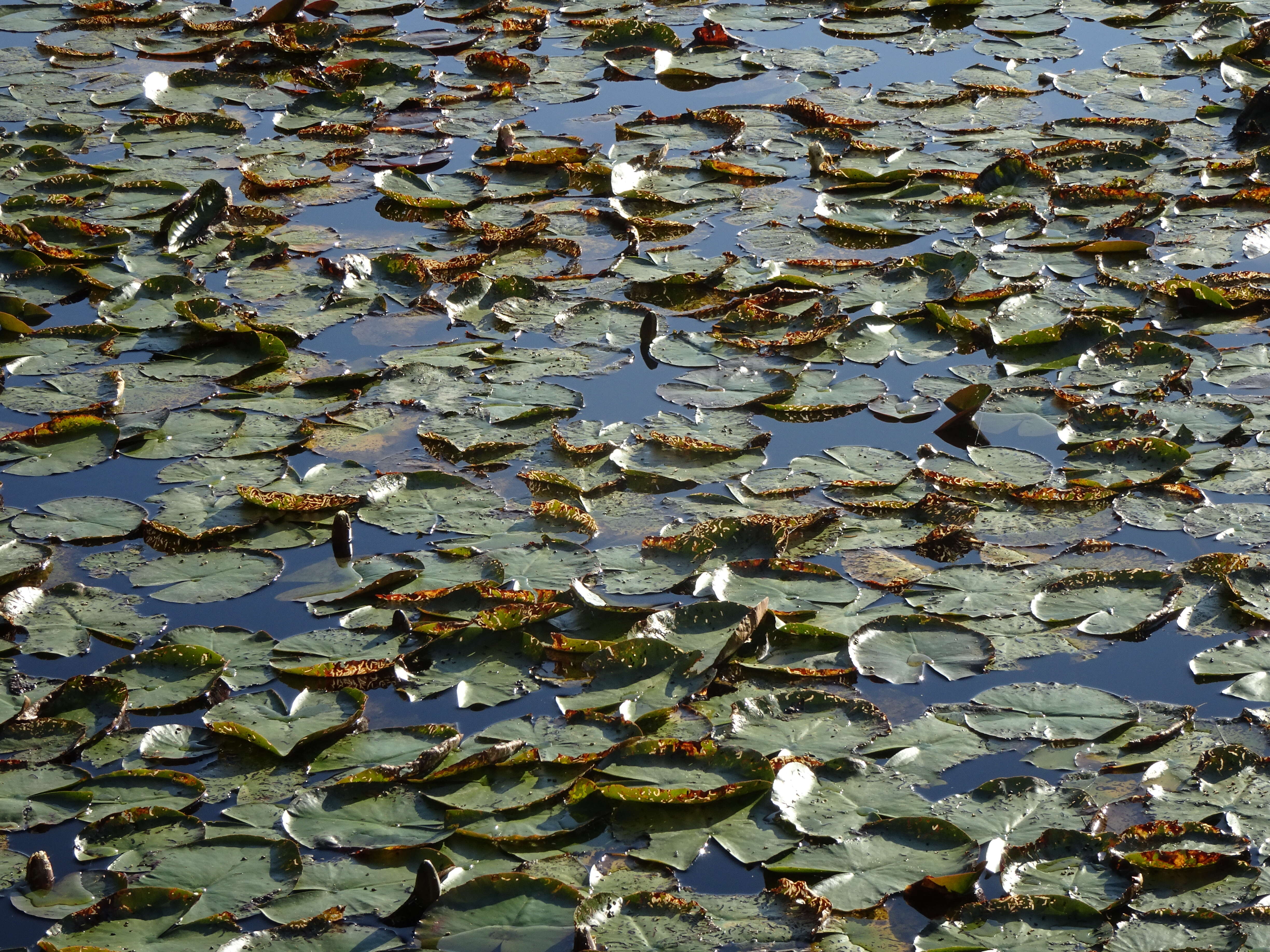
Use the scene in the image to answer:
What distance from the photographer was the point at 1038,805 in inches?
99.1

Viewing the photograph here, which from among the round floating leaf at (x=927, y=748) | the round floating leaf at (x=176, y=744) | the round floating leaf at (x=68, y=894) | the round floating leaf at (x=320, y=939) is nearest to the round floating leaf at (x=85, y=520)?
the round floating leaf at (x=176, y=744)

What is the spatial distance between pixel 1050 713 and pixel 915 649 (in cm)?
34

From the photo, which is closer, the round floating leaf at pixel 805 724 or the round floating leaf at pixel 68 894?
the round floating leaf at pixel 68 894

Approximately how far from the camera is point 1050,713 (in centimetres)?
275

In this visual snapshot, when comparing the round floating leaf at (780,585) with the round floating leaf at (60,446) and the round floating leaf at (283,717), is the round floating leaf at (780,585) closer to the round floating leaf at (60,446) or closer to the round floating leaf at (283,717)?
the round floating leaf at (283,717)

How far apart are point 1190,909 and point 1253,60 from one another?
5.43 metres

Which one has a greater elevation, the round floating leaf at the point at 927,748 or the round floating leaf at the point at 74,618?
the round floating leaf at the point at 74,618

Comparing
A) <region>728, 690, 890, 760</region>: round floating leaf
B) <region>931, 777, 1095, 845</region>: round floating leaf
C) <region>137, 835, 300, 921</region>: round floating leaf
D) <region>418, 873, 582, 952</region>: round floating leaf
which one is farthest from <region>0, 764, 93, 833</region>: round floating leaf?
<region>931, 777, 1095, 845</region>: round floating leaf

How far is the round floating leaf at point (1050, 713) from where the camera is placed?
8.85ft

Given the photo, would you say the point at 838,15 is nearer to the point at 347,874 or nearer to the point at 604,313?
the point at 604,313

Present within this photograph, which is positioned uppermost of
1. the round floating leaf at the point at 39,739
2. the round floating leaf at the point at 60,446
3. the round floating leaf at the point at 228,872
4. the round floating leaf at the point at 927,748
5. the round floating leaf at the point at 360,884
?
the round floating leaf at the point at 60,446

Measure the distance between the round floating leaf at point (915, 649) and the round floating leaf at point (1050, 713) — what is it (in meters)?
0.10

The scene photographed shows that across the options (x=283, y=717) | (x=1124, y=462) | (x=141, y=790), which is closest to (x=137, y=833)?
(x=141, y=790)

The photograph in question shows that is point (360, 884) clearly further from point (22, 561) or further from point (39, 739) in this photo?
point (22, 561)
